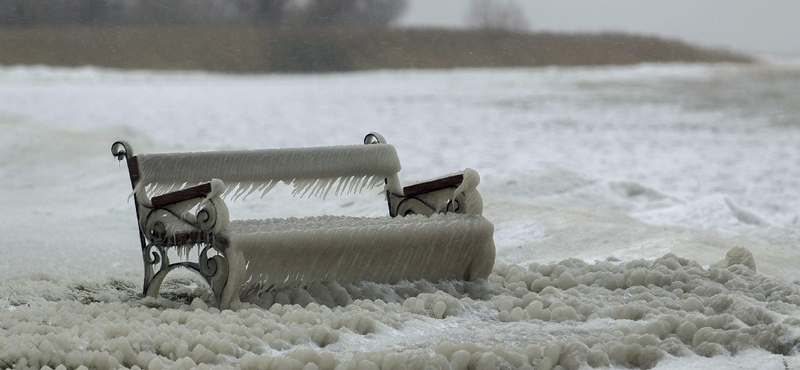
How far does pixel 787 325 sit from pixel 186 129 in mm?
10561

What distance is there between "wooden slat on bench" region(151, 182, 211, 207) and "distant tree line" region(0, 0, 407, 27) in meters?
17.6

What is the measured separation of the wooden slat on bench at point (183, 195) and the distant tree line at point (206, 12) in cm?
1761

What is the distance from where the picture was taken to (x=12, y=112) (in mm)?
13258

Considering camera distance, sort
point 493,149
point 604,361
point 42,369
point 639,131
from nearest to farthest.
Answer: point 42,369 → point 604,361 → point 493,149 → point 639,131

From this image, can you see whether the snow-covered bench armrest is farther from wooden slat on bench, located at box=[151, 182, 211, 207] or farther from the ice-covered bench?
wooden slat on bench, located at box=[151, 182, 211, 207]

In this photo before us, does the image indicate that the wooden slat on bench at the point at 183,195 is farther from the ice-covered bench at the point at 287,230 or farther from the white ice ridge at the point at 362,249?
the white ice ridge at the point at 362,249

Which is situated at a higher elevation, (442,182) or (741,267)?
(442,182)

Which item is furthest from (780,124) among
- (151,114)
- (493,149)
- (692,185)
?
(151,114)

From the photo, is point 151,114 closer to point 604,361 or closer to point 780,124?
point 780,124

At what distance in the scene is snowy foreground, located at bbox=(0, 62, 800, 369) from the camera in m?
2.29

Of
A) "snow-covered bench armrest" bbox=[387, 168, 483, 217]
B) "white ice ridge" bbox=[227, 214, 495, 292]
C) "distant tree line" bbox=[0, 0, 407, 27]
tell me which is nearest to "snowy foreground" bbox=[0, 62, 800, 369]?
"white ice ridge" bbox=[227, 214, 495, 292]

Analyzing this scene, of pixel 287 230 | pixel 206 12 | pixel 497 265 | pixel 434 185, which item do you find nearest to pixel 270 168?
pixel 287 230

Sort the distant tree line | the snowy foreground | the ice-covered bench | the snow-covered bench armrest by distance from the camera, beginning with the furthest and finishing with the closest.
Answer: the distant tree line → the snow-covered bench armrest → the ice-covered bench → the snowy foreground

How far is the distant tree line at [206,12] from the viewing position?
21.5 m
